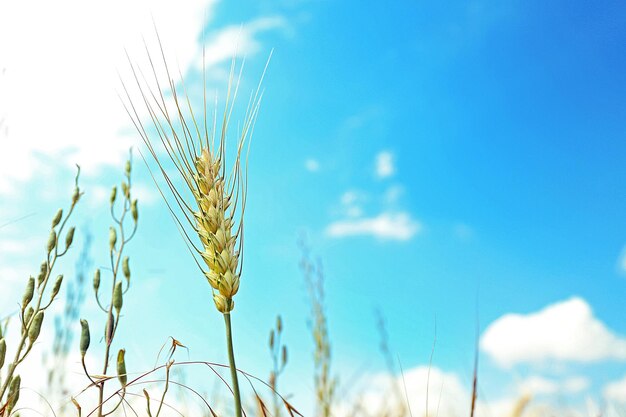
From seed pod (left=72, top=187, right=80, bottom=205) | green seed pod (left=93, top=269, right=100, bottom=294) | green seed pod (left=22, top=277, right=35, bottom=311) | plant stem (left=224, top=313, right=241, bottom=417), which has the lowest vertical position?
plant stem (left=224, top=313, right=241, bottom=417)

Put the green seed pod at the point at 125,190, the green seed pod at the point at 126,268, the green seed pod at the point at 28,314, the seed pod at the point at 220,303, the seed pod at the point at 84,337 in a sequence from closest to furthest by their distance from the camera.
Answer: the seed pod at the point at 220,303
the seed pod at the point at 84,337
the green seed pod at the point at 28,314
the green seed pod at the point at 126,268
the green seed pod at the point at 125,190

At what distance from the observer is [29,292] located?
156 cm

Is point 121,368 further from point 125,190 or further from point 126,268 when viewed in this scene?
point 125,190

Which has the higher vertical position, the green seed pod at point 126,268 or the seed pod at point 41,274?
the green seed pod at point 126,268

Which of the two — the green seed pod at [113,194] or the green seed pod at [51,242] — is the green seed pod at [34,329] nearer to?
the green seed pod at [51,242]

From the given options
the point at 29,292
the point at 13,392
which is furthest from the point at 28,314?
the point at 13,392

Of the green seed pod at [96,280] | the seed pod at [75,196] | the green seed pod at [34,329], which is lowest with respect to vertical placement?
the green seed pod at [34,329]

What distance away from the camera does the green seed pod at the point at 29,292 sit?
5.07ft

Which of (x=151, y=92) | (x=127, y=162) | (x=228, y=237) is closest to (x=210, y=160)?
(x=228, y=237)

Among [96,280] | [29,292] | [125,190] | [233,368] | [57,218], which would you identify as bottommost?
[233,368]

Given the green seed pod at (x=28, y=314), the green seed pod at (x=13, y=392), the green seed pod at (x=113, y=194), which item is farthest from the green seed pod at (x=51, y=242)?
the green seed pod at (x=113, y=194)

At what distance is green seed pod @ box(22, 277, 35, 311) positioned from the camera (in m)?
1.55

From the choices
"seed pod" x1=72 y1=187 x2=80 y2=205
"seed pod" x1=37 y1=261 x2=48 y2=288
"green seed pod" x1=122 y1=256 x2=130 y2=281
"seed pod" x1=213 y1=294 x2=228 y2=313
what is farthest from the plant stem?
"seed pod" x1=72 y1=187 x2=80 y2=205

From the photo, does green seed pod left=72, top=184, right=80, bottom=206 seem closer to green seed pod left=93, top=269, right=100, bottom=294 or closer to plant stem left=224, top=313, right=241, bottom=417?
green seed pod left=93, top=269, right=100, bottom=294
